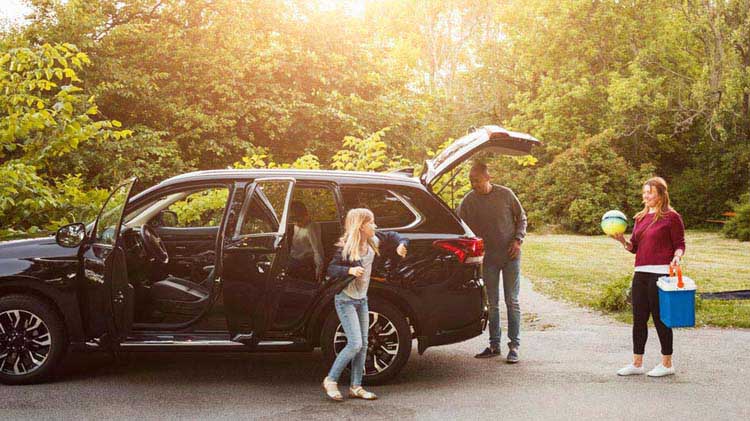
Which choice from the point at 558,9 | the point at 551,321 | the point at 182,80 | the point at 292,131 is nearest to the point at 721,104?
the point at 558,9

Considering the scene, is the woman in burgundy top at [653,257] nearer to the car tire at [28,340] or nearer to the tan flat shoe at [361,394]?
the tan flat shoe at [361,394]

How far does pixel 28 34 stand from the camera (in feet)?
53.0

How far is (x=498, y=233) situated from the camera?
790 cm

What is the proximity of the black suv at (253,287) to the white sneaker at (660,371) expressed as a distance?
4.96 ft

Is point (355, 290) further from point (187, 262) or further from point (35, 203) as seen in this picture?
point (35, 203)

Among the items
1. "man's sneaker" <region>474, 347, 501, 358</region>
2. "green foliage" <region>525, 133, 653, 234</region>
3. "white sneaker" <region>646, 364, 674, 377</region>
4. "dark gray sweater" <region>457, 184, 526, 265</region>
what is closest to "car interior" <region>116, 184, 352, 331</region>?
"dark gray sweater" <region>457, 184, 526, 265</region>

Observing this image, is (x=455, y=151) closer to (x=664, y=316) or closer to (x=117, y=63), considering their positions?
(x=664, y=316)

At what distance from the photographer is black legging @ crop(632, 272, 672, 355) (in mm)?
7043

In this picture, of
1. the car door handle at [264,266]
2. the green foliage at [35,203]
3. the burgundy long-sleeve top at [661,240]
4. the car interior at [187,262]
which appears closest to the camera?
the car door handle at [264,266]

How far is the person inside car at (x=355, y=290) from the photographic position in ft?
20.3

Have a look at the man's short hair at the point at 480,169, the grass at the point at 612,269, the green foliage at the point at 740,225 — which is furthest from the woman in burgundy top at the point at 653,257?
the green foliage at the point at 740,225

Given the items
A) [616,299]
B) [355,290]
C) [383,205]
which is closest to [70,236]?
[355,290]

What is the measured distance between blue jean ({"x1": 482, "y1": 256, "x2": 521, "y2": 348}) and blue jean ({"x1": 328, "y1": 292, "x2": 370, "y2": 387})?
196 cm

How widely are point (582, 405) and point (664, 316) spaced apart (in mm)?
1254
